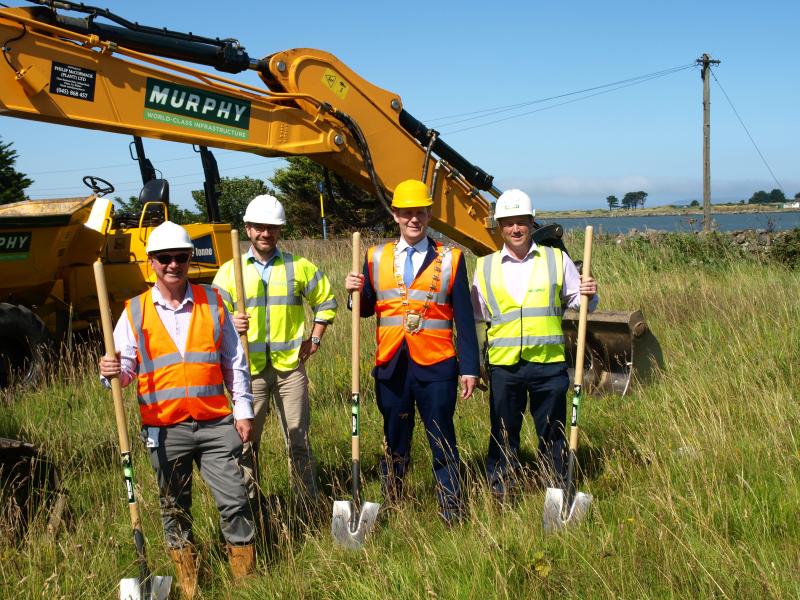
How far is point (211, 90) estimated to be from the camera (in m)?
7.39

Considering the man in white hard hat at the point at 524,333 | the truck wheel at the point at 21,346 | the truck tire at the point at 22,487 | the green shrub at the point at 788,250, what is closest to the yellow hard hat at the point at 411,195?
the man in white hard hat at the point at 524,333

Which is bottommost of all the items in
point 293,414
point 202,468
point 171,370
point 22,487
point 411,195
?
point 22,487

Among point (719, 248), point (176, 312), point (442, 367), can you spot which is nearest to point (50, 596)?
point (176, 312)

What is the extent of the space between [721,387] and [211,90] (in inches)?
198

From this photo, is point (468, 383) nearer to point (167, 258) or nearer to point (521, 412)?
point (521, 412)

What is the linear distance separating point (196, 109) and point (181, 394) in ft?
12.9

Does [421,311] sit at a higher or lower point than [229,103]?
lower

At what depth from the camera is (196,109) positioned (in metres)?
7.34

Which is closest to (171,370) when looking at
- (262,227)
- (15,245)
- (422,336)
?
(262,227)

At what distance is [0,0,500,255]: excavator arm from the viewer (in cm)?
665

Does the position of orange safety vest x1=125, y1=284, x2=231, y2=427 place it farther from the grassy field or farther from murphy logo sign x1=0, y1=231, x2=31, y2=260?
murphy logo sign x1=0, y1=231, x2=31, y2=260

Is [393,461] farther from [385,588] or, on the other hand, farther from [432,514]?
[385,588]

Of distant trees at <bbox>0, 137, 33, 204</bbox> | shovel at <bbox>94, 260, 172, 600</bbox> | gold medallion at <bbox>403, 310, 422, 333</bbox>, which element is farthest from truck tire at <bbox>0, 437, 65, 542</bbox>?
distant trees at <bbox>0, 137, 33, 204</bbox>

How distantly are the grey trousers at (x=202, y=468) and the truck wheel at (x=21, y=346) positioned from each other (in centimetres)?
482
